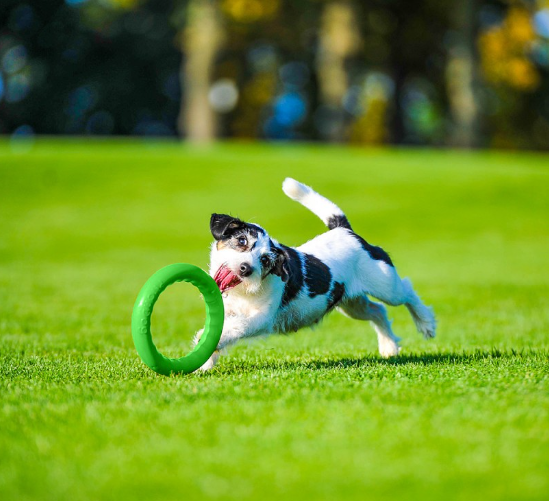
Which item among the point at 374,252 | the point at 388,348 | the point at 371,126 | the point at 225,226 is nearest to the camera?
the point at 225,226

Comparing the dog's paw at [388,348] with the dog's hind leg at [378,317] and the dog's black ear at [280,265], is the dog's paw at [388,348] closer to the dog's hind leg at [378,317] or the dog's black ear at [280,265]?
the dog's hind leg at [378,317]

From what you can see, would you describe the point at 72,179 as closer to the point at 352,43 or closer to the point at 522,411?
the point at 352,43

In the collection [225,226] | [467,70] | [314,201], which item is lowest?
[225,226]

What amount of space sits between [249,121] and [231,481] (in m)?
44.9

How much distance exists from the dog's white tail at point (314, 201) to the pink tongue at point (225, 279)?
1306 mm

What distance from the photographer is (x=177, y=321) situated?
965 centimetres

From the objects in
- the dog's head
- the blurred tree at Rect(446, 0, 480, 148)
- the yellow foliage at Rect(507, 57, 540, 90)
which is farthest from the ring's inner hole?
the yellow foliage at Rect(507, 57, 540, 90)

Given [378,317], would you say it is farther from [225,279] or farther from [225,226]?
[225,226]

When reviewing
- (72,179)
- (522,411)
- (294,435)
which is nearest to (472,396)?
(522,411)

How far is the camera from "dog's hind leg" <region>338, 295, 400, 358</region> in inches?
265

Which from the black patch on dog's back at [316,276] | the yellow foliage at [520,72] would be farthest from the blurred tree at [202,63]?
the black patch on dog's back at [316,276]

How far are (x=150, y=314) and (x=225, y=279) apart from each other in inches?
22.0

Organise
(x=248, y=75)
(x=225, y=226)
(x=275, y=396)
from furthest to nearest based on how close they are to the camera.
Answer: (x=248, y=75) < (x=225, y=226) < (x=275, y=396)

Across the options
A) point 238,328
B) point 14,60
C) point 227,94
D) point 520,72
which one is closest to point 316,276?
point 238,328
